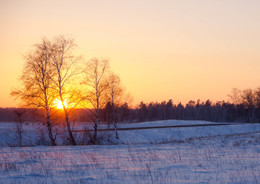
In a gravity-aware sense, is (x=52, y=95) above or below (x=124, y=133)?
above

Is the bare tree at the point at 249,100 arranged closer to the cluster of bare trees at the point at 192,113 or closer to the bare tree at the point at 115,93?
the cluster of bare trees at the point at 192,113

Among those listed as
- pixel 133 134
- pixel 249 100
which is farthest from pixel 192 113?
pixel 133 134

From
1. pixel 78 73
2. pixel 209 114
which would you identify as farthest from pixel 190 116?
pixel 78 73

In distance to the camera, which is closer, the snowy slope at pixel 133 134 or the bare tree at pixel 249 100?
the snowy slope at pixel 133 134

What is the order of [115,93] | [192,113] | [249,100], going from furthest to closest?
[192,113], [249,100], [115,93]

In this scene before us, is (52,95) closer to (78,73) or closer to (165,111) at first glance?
(78,73)

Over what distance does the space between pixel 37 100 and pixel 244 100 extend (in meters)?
77.7

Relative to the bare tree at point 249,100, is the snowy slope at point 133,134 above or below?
below

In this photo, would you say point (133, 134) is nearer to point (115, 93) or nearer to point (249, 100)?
point (115, 93)

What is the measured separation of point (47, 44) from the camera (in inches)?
896

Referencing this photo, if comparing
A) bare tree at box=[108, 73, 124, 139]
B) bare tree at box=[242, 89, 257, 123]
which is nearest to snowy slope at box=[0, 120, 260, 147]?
bare tree at box=[108, 73, 124, 139]

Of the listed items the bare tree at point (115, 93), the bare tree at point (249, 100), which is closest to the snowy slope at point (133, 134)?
the bare tree at point (115, 93)

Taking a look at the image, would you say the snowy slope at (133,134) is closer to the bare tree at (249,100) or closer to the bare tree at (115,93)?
the bare tree at (115,93)

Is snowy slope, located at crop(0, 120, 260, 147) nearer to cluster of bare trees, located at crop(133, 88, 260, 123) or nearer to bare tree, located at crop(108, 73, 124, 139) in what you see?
bare tree, located at crop(108, 73, 124, 139)
